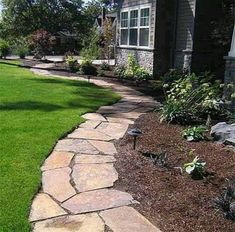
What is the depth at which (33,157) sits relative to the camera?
488 centimetres

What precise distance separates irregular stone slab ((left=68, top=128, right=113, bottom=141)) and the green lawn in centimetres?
17

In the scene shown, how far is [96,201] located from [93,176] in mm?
648

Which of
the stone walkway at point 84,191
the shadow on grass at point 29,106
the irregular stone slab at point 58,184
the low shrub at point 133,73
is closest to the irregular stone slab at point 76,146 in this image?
the stone walkway at point 84,191

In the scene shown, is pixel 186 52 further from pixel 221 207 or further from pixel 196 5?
pixel 221 207

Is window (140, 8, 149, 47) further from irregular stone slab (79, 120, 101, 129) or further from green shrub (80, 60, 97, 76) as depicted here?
irregular stone slab (79, 120, 101, 129)

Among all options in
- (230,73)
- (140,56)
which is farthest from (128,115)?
(140,56)

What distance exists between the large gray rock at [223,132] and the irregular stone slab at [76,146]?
5.83 feet

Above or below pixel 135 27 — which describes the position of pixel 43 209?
below

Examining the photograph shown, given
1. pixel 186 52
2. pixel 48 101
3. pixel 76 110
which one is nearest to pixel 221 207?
pixel 76 110

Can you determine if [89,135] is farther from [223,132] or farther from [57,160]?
[223,132]

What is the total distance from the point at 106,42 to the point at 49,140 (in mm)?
16710

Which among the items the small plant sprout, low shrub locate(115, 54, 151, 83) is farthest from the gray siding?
the small plant sprout

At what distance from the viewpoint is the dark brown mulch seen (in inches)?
135

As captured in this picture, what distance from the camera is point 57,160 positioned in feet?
16.0
